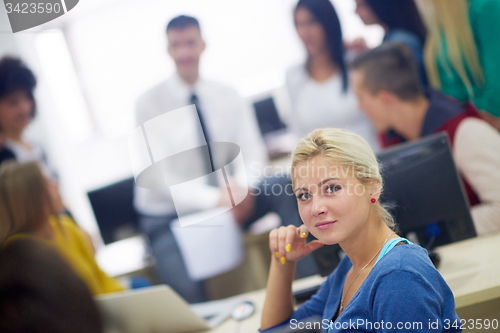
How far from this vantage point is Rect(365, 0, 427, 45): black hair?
248 cm

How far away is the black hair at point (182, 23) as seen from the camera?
8.94 ft

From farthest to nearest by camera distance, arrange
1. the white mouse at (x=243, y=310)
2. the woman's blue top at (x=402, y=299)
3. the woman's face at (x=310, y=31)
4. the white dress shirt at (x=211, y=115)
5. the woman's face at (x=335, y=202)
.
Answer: the white dress shirt at (x=211, y=115) → the woman's face at (x=310, y=31) → the white mouse at (x=243, y=310) → the woman's face at (x=335, y=202) → the woman's blue top at (x=402, y=299)

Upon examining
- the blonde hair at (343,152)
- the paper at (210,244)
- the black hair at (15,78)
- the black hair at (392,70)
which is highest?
the black hair at (15,78)

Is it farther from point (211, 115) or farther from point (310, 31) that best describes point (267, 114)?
point (310, 31)

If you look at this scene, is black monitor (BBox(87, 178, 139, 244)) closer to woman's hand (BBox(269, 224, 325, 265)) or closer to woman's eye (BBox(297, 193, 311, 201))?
woman's hand (BBox(269, 224, 325, 265))

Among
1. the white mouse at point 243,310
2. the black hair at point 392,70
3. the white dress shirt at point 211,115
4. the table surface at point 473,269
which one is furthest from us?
the white dress shirt at point 211,115

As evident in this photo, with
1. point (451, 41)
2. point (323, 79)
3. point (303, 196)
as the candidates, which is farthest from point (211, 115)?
point (303, 196)

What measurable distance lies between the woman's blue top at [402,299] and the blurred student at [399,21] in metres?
1.77

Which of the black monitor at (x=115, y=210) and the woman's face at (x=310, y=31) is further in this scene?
the black monitor at (x=115, y=210)

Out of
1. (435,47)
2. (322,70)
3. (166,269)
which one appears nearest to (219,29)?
(322,70)

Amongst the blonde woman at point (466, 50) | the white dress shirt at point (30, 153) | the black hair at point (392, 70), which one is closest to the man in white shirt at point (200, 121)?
the white dress shirt at point (30, 153)

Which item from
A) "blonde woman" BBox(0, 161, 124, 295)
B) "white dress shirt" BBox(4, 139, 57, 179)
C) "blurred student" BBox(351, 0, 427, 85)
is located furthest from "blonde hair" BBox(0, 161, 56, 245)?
"blurred student" BBox(351, 0, 427, 85)

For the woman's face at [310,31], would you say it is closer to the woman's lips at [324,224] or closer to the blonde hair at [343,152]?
the blonde hair at [343,152]

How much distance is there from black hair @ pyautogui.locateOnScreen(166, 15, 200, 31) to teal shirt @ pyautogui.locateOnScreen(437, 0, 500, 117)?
1.46 meters
